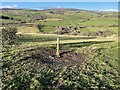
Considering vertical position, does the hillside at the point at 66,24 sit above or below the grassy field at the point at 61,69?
above

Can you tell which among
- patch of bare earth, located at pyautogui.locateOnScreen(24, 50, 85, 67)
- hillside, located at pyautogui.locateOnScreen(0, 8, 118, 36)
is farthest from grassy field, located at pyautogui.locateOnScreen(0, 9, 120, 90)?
hillside, located at pyautogui.locateOnScreen(0, 8, 118, 36)

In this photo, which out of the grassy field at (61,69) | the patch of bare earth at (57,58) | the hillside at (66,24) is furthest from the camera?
the hillside at (66,24)

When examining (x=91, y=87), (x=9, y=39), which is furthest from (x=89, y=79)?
(x=9, y=39)

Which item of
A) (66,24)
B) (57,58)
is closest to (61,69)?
(57,58)

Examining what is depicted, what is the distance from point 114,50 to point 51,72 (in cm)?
1443

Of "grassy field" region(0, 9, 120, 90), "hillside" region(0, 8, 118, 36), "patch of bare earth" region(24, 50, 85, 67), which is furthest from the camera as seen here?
"hillside" region(0, 8, 118, 36)

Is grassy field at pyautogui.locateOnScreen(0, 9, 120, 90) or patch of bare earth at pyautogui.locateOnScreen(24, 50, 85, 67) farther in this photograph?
patch of bare earth at pyautogui.locateOnScreen(24, 50, 85, 67)

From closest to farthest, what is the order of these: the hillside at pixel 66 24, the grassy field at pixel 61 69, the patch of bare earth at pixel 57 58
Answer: the grassy field at pixel 61 69 → the patch of bare earth at pixel 57 58 → the hillside at pixel 66 24

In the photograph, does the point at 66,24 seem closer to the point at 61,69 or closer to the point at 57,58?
the point at 57,58

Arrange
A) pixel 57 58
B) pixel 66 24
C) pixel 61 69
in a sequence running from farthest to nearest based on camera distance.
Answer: pixel 66 24, pixel 57 58, pixel 61 69

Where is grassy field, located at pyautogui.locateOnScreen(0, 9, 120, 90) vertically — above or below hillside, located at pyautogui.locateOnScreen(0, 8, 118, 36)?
below

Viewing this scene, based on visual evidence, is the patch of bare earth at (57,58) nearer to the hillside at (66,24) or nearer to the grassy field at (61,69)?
the grassy field at (61,69)

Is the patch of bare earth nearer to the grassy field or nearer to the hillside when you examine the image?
the grassy field

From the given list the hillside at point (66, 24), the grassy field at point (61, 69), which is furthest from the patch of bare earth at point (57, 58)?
the hillside at point (66, 24)
